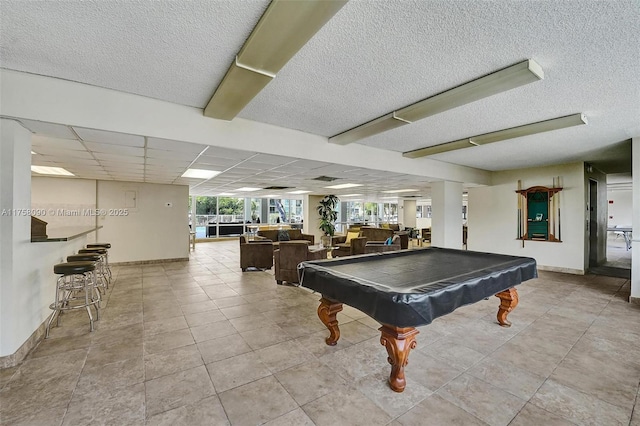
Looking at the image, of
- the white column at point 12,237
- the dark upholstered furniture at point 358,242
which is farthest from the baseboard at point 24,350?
the dark upholstered furniture at point 358,242

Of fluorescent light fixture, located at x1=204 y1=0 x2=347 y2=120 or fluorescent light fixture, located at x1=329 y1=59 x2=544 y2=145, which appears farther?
fluorescent light fixture, located at x1=329 y1=59 x2=544 y2=145

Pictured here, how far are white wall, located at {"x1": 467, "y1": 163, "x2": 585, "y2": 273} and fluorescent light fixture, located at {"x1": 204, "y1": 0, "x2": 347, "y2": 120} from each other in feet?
24.1

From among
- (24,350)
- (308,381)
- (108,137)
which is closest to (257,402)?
(308,381)

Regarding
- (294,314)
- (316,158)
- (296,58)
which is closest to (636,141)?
(316,158)

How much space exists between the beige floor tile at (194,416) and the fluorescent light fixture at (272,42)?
100 inches

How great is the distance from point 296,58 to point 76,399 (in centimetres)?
311

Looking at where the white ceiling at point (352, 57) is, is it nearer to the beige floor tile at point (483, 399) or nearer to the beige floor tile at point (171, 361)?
the beige floor tile at point (171, 361)

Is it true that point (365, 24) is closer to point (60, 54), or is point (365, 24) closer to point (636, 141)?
point (60, 54)

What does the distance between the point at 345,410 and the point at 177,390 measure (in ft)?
4.32

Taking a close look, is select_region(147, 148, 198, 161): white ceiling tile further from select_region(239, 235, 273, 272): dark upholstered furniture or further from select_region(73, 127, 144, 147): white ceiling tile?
select_region(239, 235, 273, 272): dark upholstered furniture

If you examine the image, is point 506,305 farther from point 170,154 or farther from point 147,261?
point 147,261

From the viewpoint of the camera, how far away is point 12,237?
245 centimetres

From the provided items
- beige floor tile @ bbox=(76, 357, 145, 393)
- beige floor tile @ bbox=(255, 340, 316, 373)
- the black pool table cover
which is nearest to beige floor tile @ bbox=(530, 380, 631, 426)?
the black pool table cover

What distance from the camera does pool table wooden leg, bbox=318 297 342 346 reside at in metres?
2.83
